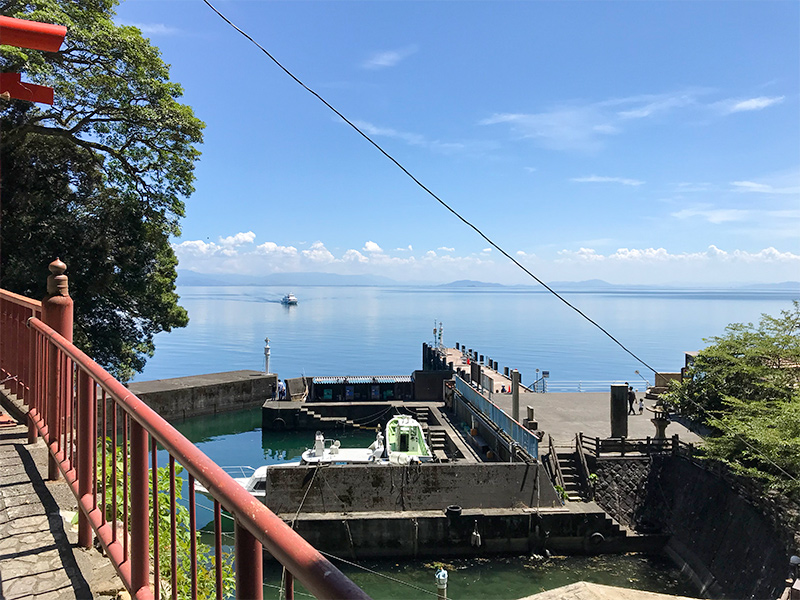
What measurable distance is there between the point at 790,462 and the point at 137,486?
12.5 metres

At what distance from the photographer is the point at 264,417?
1112 inches

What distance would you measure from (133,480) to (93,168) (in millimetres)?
20742

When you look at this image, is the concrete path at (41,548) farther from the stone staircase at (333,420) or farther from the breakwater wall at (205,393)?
the breakwater wall at (205,393)

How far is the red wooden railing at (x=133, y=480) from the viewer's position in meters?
1.26

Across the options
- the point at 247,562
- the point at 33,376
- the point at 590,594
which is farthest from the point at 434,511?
the point at 247,562

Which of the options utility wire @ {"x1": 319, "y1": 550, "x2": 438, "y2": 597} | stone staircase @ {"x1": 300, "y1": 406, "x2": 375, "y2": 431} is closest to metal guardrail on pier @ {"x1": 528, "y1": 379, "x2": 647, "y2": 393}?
stone staircase @ {"x1": 300, "y1": 406, "x2": 375, "y2": 431}

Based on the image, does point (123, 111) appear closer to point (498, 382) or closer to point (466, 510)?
point (466, 510)

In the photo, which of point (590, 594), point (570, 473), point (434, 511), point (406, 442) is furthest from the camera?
point (406, 442)

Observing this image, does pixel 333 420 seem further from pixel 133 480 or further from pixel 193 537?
pixel 193 537

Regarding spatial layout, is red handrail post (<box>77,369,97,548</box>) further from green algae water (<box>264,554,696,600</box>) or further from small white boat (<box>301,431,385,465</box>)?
small white boat (<box>301,431,385,465</box>)

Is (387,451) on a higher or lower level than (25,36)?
lower

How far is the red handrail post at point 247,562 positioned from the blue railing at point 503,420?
48.4 ft

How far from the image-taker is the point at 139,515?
2.33m

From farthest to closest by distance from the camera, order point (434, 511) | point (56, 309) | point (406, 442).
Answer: point (406, 442)
point (434, 511)
point (56, 309)
